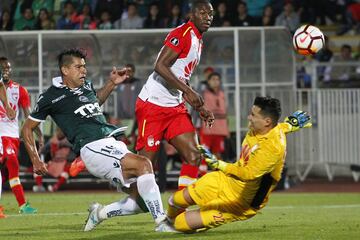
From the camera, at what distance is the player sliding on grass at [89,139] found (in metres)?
11.4

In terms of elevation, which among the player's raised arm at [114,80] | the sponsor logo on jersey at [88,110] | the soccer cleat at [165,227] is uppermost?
the player's raised arm at [114,80]

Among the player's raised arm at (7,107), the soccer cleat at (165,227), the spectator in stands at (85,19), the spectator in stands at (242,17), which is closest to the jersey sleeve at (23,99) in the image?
the player's raised arm at (7,107)

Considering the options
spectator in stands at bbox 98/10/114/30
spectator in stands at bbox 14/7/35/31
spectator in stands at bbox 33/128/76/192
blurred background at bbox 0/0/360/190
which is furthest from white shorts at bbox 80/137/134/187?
spectator in stands at bbox 14/7/35/31

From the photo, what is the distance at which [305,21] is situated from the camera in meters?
27.5

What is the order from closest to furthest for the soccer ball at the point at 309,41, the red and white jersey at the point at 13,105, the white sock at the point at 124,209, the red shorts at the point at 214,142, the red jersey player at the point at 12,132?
the white sock at the point at 124,209, the soccer ball at the point at 309,41, the red jersey player at the point at 12,132, the red and white jersey at the point at 13,105, the red shorts at the point at 214,142

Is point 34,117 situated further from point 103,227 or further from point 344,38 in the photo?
point 344,38

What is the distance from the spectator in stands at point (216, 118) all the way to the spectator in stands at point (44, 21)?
5475mm

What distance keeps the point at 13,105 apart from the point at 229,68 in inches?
Result: 266

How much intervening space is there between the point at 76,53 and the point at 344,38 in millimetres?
16569

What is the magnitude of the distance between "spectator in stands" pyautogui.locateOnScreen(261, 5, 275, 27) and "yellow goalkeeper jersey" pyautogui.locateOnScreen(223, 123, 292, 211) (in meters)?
14.5

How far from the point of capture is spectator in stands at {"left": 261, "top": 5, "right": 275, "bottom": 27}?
84.3ft

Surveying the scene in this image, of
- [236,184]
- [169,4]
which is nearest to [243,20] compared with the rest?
[169,4]

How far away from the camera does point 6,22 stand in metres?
26.2

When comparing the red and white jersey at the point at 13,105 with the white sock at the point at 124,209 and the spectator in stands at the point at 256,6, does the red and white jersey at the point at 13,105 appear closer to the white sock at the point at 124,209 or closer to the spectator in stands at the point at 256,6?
the white sock at the point at 124,209
